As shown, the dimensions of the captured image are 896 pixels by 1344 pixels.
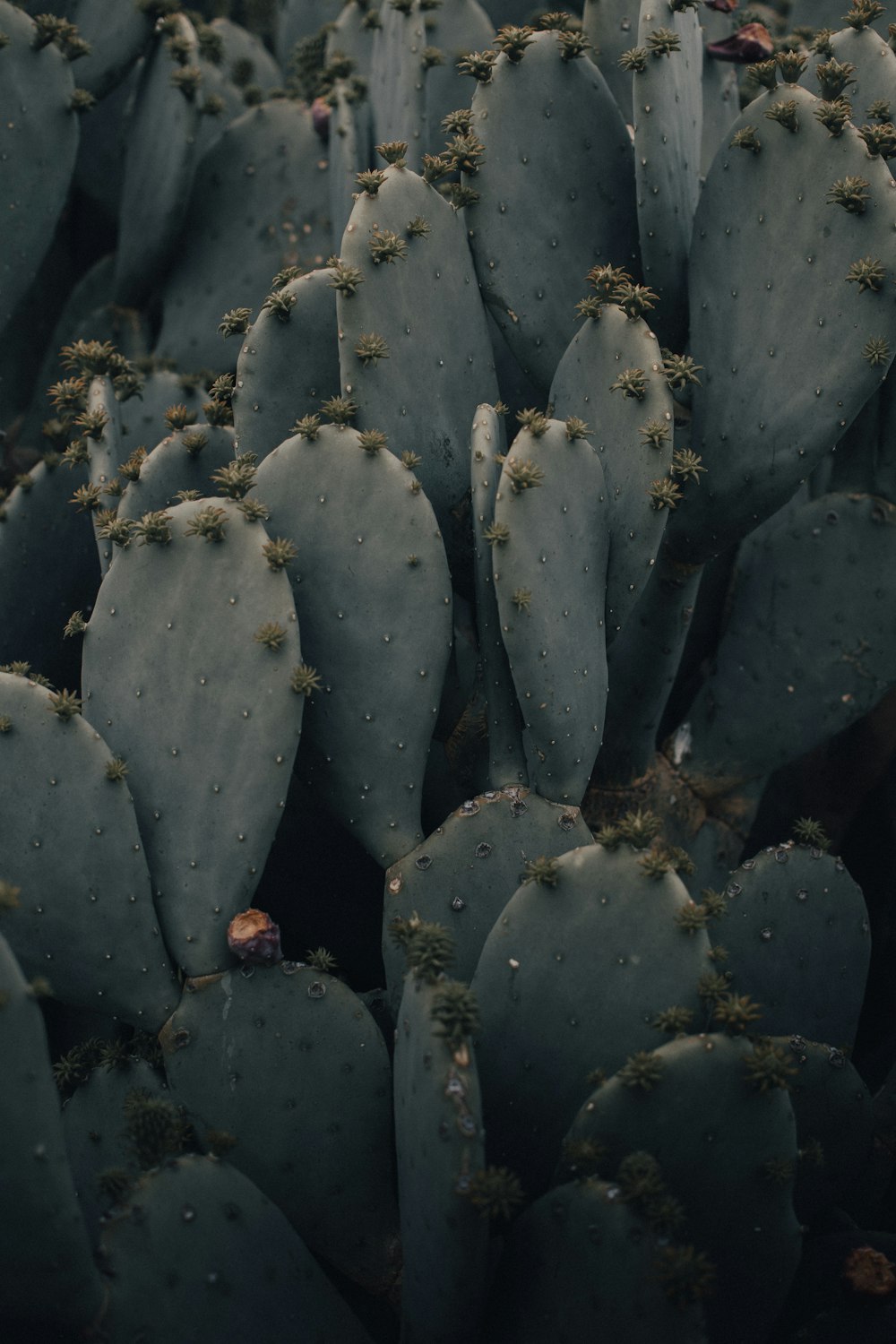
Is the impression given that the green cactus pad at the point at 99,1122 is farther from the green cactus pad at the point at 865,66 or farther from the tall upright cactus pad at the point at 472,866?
the green cactus pad at the point at 865,66

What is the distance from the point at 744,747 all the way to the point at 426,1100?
1.07 meters

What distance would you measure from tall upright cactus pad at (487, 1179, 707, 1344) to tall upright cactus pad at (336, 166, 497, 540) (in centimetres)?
97

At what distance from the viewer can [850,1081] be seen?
5.73ft

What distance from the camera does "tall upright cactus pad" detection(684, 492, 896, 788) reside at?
2.20 meters

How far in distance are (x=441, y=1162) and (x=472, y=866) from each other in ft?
1.52

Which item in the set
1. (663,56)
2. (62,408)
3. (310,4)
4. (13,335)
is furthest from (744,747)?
(310,4)

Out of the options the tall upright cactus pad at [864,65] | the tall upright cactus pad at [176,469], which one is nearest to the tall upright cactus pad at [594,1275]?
the tall upright cactus pad at [176,469]

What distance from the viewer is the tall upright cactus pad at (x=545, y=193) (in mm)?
1957

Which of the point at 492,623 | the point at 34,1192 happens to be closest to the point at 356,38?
the point at 492,623

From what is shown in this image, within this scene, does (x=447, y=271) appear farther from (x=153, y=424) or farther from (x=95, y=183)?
(x=95, y=183)

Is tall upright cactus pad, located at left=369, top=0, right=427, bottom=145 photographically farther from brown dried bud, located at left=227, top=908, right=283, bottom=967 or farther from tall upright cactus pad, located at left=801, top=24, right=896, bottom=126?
brown dried bud, located at left=227, top=908, right=283, bottom=967

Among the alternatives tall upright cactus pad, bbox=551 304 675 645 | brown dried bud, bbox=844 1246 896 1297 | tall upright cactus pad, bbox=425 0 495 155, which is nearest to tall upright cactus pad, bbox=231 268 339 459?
tall upright cactus pad, bbox=551 304 675 645

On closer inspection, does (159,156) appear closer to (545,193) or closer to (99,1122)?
(545,193)

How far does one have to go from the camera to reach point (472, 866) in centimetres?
175
